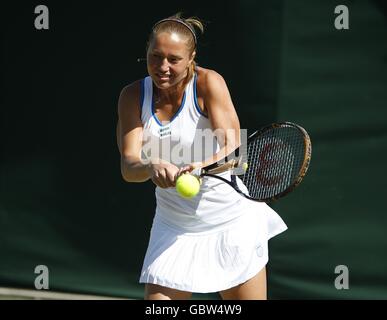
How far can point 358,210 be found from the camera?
4.76m

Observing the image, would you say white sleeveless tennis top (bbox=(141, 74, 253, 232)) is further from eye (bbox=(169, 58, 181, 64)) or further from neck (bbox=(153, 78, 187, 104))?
eye (bbox=(169, 58, 181, 64))

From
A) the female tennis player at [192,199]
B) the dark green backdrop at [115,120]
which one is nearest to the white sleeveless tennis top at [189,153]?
the female tennis player at [192,199]

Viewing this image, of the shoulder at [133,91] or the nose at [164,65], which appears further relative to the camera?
the shoulder at [133,91]

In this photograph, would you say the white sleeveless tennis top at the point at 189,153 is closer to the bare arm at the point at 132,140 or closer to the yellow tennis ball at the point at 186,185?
the bare arm at the point at 132,140

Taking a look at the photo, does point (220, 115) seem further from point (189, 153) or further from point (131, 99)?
point (131, 99)

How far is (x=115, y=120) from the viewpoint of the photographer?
16.6 feet

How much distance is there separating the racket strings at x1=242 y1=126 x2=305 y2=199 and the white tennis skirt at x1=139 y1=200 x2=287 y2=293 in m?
0.14

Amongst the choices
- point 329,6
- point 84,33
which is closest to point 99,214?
point 84,33

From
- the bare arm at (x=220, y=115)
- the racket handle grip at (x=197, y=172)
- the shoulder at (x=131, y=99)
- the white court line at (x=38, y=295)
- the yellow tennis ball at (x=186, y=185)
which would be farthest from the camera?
the white court line at (x=38, y=295)

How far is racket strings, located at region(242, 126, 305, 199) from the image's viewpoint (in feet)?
11.3

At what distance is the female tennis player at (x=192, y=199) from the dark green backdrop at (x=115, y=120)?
4.37ft

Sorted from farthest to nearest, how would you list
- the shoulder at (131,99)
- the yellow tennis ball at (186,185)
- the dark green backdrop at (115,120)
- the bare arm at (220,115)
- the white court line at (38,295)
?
the white court line at (38,295), the dark green backdrop at (115,120), the shoulder at (131,99), the bare arm at (220,115), the yellow tennis ball at (186,185)

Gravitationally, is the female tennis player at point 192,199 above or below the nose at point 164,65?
below

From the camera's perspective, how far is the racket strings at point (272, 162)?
3.44 metres
